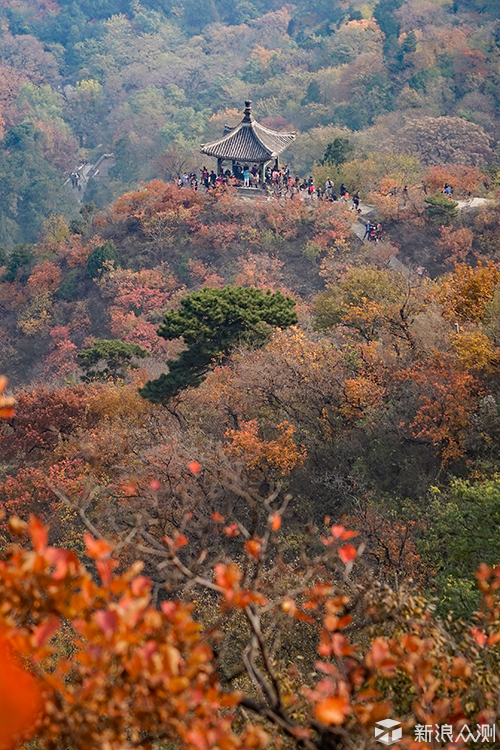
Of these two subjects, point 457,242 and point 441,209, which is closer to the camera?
point 457,242

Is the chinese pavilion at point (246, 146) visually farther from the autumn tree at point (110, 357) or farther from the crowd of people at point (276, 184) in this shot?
the autumn tree at point (110, 357)

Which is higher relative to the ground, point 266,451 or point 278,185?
point 266,451

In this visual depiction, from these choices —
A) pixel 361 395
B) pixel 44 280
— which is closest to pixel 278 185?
pixel 44 280

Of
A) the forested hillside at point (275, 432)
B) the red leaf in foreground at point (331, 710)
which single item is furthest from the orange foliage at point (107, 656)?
the red leaf in foreground at point (331, 710)

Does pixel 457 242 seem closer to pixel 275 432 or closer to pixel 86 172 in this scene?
pixel 275 432

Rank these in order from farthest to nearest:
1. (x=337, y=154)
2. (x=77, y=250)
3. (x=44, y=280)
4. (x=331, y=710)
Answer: (x=337, y=154) < (x=77, y=250) < (x=44, y=280) < (x=331, y=710)

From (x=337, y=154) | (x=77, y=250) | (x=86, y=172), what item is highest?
(x=337, y=154)

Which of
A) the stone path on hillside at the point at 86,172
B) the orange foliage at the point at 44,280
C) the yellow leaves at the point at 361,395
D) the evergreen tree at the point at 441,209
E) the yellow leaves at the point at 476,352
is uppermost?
the yellow leaves at the point at 476,352
